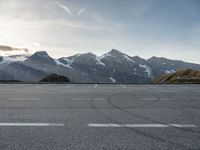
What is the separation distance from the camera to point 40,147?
16.7 feet

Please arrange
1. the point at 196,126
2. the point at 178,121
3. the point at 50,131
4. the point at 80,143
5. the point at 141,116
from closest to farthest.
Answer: the point at 80,143, the point at 50,131, the point at 196,126, the point at 178,121, the point at 141,116

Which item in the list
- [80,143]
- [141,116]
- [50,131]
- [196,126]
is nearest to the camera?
[80,143]

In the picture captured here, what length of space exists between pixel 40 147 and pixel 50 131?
3.89ft

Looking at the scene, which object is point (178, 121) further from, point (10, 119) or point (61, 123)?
point (10, 119)

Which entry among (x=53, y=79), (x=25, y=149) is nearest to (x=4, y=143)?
(x=25, y=149)

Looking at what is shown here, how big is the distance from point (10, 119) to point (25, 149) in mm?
2872

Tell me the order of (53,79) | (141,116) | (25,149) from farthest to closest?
(53,79) < (141,116) < (25,149)

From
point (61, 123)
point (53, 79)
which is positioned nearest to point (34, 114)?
point (61, 123)

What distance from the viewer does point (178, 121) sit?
24.2 ft

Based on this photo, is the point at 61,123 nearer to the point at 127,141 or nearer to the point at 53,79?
the point at 127,141

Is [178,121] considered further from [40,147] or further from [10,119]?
[10,119]

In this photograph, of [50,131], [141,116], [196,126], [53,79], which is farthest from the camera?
[53,79]

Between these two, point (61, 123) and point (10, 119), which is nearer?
point (61, 123)

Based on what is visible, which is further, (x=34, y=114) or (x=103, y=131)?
(x=34, y=114)
